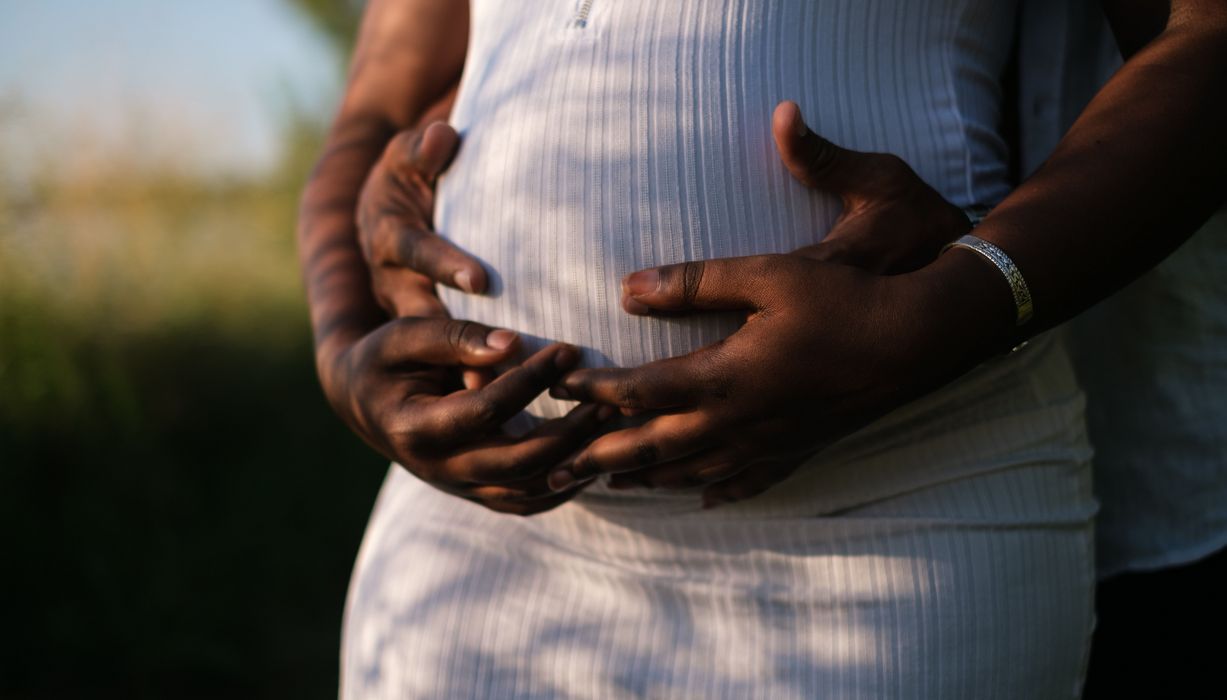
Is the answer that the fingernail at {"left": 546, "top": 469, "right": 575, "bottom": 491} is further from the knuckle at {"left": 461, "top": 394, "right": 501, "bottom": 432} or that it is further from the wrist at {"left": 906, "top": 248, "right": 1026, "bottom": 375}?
the wrist at {"left": 906, "top": 248, "right": 1026, "bottom": 375}

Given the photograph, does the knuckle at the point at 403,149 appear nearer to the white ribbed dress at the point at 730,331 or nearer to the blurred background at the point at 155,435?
the white ribbed dress at the point at 730,331

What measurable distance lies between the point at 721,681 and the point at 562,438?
14.2 inches

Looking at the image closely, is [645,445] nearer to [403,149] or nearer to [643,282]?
[643,282]

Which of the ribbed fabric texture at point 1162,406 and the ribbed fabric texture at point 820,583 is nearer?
the ribbed fabric texture at point 820,583

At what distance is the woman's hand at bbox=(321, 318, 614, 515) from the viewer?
3.57ft

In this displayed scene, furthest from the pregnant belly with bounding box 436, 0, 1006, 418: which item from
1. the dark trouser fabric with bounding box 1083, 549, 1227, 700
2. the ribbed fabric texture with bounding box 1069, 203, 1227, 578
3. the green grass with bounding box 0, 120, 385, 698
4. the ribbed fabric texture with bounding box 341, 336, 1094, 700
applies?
the green grass with bounding box 0, 120, 385, 698

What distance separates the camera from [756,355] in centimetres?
97

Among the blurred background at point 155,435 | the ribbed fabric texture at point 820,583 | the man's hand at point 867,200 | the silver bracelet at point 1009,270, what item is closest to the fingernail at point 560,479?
the ribbed fabric texture at point 820,583

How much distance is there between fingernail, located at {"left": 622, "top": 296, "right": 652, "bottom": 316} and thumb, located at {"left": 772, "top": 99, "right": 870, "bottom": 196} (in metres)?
0.21

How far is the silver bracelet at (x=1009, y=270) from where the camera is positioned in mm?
982

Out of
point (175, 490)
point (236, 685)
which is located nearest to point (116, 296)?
point (175, 490)

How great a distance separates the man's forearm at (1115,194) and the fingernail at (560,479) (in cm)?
44

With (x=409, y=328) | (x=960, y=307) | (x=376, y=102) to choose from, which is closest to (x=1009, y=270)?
(x=960, y=307)

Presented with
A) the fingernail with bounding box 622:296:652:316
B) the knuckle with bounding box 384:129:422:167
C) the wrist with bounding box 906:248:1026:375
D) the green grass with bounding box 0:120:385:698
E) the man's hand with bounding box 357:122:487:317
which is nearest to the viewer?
the wrist with bounding box 906:248:1026:375
